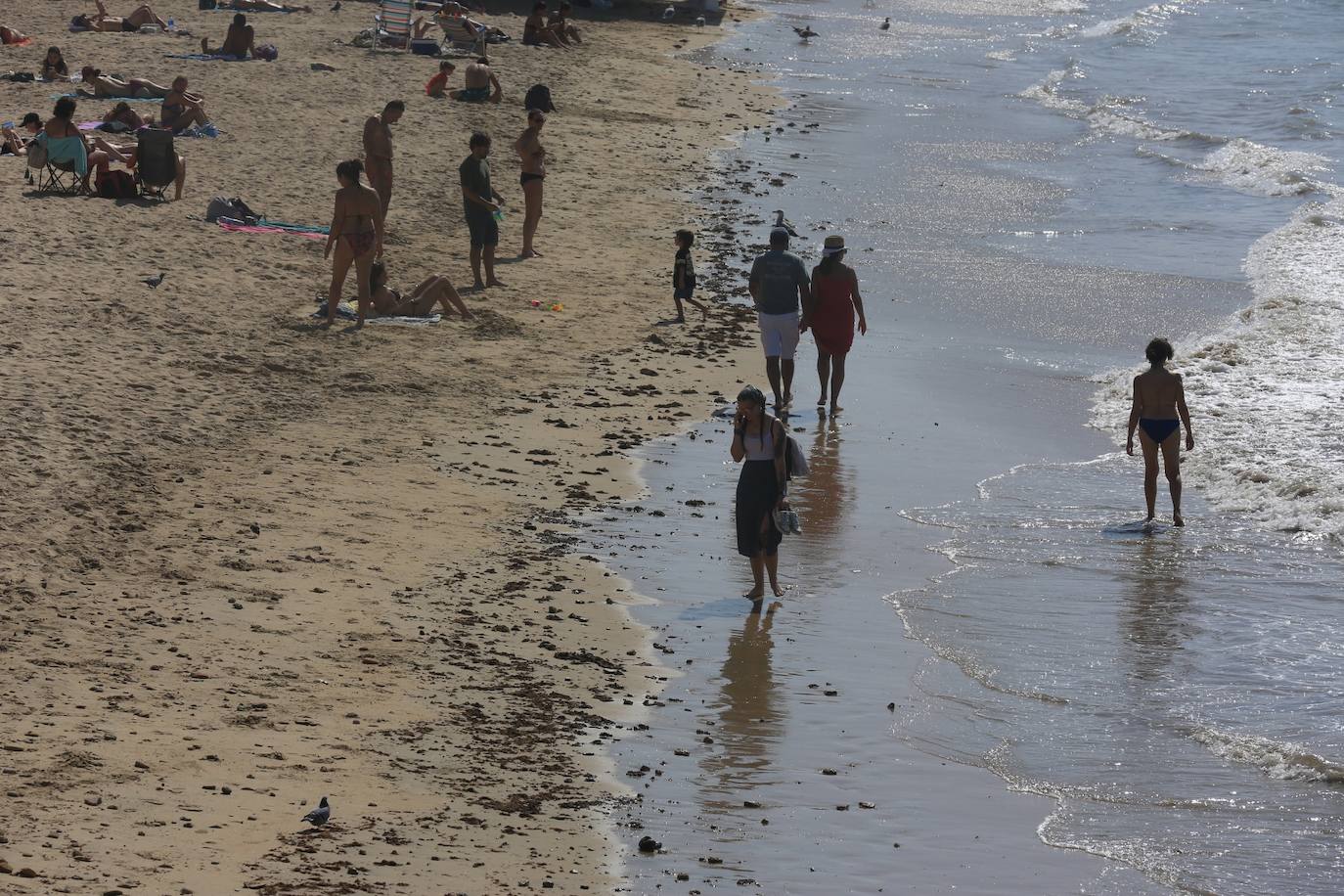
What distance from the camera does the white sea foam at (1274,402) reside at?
11.9 m

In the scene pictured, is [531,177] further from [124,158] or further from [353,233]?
[124,158]

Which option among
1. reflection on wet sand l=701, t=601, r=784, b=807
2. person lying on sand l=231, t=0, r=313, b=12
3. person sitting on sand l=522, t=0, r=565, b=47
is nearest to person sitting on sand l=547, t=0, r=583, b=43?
person sitting on sand l=522, t=0, r=565, b=47

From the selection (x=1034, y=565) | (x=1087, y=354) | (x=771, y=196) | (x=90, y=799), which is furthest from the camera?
(x=771, y=196)

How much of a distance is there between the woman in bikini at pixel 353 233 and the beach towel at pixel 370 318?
0.53ft

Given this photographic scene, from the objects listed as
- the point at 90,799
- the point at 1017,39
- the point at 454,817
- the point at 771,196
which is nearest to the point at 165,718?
the point at 90,799

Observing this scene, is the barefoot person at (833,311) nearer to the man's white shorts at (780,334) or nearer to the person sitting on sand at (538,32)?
the man's white shorts at (780,334)

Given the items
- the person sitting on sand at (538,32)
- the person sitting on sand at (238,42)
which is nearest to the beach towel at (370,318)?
the person sitting on sand at (238,42)

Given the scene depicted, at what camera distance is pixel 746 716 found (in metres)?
8.03

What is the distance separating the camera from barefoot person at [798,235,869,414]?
525 inches

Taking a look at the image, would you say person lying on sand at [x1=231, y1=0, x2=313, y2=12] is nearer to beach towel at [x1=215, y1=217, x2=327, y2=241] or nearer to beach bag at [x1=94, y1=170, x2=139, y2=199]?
beach bag at [x1=94, y1=170, x2=139, y2=199]

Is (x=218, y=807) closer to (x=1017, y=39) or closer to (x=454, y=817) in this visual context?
(x=454, y=817)

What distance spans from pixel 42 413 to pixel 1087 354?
9.98 metres

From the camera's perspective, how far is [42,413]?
1048 centimetres

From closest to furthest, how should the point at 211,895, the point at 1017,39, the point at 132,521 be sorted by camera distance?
the point at 211,895
the point at 132,521
the point at 1017,39
